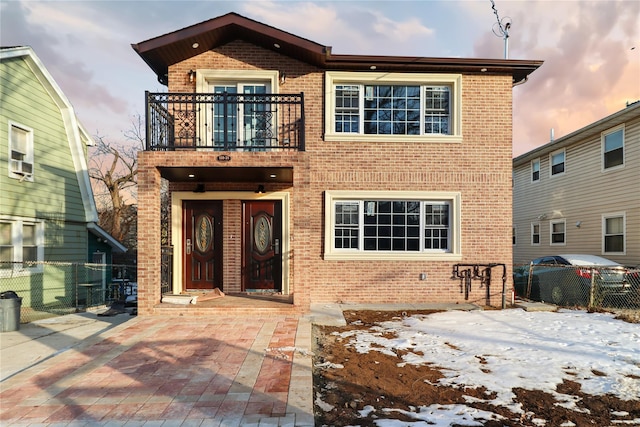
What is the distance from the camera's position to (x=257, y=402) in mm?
3789

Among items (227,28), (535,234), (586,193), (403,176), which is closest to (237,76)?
(227,28)

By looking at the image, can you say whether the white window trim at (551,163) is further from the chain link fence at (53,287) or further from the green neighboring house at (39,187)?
the green neighboring house at (39,187)

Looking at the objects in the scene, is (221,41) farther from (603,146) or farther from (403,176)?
(603,146)

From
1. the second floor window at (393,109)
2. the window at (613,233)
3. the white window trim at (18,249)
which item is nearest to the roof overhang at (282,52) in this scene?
the second floor window at (393,109)

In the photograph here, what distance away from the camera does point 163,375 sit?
4523mm

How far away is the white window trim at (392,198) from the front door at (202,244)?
8.77 feet

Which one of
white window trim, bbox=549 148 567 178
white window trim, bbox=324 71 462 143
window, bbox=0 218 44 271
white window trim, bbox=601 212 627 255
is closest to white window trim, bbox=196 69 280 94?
white window trim, bbox=324 71 462 143

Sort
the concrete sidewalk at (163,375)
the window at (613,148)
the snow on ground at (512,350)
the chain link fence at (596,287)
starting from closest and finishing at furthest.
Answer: the concrete sidewalk at (163,375) < the snow on ground at (512,350) < the chain link fence at (596,287) < the window at (613,148)

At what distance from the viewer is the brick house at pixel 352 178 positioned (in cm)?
895

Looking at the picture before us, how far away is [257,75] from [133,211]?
23.9m

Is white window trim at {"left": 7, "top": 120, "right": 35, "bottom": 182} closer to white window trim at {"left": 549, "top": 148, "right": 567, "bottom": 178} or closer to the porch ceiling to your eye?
the porch ceiling

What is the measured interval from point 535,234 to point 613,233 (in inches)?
172

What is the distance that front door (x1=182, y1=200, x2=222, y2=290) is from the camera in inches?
363

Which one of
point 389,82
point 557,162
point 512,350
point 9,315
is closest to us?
point 512,350
